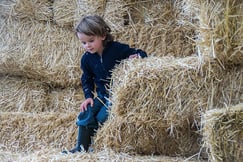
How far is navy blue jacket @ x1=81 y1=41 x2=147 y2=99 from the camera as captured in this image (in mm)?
2980

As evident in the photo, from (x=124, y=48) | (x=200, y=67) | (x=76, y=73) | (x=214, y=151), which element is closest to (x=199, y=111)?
(x=200, y=67)

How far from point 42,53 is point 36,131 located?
0.55 meters

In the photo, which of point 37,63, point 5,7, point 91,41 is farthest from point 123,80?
point 5,7

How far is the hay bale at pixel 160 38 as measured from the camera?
11.0ft

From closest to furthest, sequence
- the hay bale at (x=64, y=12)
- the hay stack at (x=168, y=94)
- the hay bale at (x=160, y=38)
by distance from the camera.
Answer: the hay stack at (x=168, y=94)
the hay bale at (x=160, y=38)
the hay bale at (x=64, y=12)

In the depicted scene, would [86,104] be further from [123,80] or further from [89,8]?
[89,8]

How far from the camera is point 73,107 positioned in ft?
11.7

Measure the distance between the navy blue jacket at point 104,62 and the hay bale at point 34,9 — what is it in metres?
0.65

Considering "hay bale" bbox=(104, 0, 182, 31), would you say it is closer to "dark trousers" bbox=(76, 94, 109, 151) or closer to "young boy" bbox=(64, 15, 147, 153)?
"young boy" bbox=(64, 15, 147, 153)

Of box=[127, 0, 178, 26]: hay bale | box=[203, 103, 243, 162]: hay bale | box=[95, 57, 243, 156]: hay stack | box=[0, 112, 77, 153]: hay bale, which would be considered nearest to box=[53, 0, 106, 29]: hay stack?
box=[127, 0, 178, 26]: hay bale

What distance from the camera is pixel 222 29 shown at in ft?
7.98

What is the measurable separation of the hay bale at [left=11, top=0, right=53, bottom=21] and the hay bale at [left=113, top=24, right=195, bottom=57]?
0.50 metres

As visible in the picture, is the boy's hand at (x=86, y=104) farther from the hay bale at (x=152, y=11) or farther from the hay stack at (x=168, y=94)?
the hay bale at (x=152, y=11)

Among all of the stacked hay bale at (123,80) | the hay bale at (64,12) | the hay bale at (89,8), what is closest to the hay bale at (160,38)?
the stacked hay bale at (123,80)
